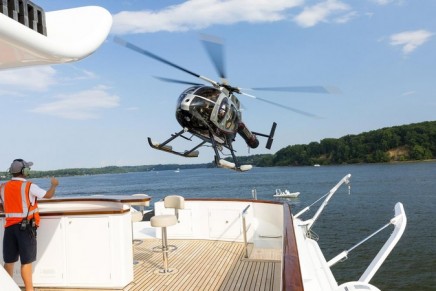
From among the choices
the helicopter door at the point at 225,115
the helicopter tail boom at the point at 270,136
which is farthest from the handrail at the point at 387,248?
the helicopter tail boom at the point at 270,136

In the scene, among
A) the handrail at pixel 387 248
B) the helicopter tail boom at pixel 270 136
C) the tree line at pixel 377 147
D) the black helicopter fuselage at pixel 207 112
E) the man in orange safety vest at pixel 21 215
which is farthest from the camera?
the tree line at pixel 377 147

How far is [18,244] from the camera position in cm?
412

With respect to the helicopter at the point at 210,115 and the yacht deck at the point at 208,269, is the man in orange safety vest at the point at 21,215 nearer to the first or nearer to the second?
the yacht deck at the point at 208,269

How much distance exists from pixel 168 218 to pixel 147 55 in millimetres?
6164

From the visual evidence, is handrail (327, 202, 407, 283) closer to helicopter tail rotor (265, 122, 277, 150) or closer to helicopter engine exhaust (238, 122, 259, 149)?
helicopter engine exhaust (238, 122, 259, 149)

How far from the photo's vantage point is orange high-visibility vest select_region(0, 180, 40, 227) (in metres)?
4.02

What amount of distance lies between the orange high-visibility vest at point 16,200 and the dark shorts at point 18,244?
0.31ft

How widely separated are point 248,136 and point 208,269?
27.3ft

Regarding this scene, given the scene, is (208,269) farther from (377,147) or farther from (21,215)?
(377,147)

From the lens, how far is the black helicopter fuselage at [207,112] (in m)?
10.4

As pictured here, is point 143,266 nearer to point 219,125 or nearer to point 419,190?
point 219,125

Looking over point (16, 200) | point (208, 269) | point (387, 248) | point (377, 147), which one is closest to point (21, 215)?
point (16, 200)

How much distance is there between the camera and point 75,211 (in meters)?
4.76

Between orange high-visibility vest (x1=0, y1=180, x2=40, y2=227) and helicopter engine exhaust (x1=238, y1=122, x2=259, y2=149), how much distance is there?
930 cm
